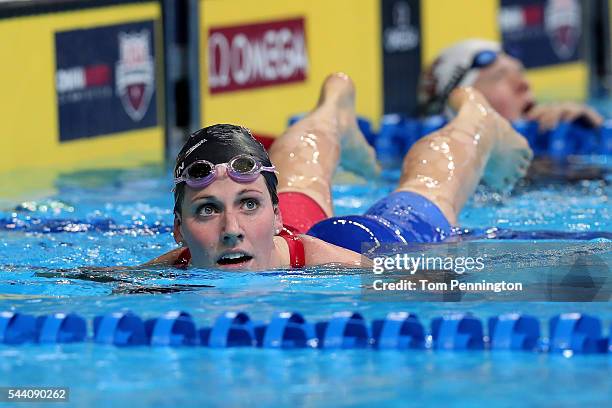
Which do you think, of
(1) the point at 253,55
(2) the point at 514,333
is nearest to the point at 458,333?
(2) the point at 514,333

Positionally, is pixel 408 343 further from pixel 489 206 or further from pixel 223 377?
pixel 489 206

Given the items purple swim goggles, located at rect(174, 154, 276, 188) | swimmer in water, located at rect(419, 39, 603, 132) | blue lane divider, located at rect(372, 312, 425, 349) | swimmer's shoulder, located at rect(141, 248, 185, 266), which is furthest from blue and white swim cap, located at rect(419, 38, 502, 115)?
blue lane divider, located at rect(372, 312, 425, 349)

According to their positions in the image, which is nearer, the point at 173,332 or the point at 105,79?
the point at 173,332

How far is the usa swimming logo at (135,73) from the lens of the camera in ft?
23.4

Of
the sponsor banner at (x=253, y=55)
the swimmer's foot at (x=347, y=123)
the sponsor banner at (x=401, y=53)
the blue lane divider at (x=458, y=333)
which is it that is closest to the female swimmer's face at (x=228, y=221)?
the blue lane divider at (x=458, y=333)

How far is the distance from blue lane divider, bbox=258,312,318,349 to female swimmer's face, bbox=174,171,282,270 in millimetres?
354

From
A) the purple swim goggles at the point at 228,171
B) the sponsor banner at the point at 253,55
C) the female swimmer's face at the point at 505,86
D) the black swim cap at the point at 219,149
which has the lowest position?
the purple swim goggles at the point at 228,171

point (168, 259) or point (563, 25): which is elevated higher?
point (563, 25)

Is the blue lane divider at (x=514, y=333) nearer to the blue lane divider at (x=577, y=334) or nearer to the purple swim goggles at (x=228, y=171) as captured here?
the blue lane divider at (x=577, y=334)

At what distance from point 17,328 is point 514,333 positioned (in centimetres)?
124

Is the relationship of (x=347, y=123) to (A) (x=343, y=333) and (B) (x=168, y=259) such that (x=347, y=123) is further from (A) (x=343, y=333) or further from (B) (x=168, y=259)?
(A) (x=343, y=333)

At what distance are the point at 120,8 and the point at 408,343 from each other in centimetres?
407

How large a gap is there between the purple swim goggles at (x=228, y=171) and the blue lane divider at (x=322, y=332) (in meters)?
0.44

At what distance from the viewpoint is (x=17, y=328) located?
11.8 ft
